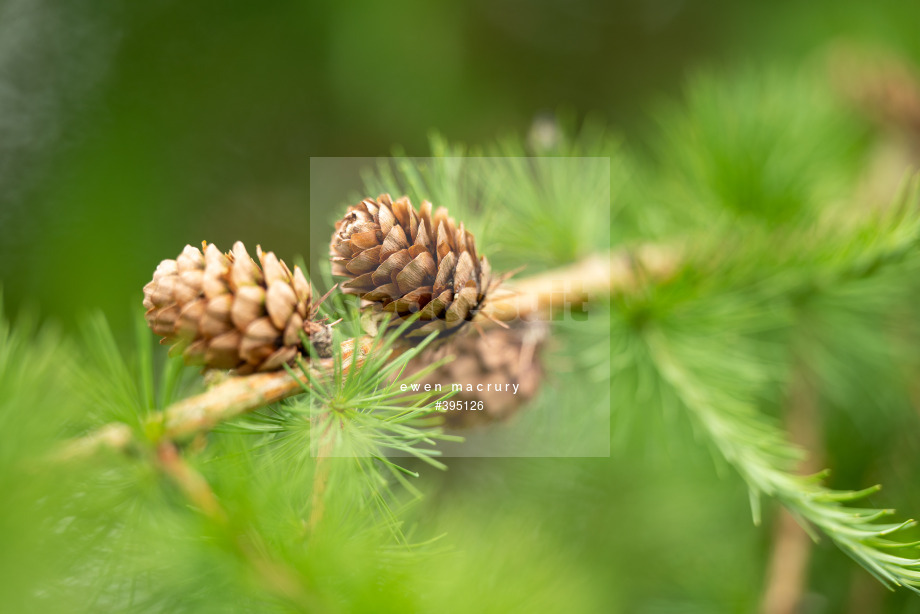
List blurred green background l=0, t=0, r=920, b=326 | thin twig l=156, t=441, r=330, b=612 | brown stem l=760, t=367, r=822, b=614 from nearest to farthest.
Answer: thin twig l=156, t=441, r=330, b=612 < brown stem l=760, t=367, r=822, b=614 < blurred green background l=0, t=0, r=920, b=326

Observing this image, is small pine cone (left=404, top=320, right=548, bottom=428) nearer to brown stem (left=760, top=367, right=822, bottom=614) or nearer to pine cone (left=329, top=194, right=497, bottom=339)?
pine cone (left=329, top=194, right=497, bottom=339)

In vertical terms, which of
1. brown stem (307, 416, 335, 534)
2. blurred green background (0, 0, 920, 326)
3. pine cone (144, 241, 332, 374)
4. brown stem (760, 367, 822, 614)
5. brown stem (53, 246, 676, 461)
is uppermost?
blurred green background (0, 0, 920, 326)

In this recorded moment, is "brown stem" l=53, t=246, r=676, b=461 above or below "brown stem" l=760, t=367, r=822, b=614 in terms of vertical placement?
above

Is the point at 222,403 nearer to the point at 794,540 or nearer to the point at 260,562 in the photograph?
the point at 260,562

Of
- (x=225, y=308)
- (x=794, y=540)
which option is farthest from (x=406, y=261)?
(x=794, y=540)

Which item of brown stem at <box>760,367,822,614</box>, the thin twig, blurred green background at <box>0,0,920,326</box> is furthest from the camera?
blurred green background at <box>0,0,920,326</box>

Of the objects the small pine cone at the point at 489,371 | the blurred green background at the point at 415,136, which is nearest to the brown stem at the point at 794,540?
the blurred green background at the point at 415,136

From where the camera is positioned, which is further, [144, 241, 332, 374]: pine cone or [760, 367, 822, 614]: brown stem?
[760, 367, 822, 614]: brown stem

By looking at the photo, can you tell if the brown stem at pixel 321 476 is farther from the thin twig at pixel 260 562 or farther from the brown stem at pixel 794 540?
the brown stem at pixel 794 540

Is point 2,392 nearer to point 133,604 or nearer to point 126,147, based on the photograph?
point 133,604

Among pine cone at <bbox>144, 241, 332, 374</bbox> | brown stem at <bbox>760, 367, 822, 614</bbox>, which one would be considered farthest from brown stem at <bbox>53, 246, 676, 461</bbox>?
brown stem at <bbox>760, 367, 822, 614</bbox>
